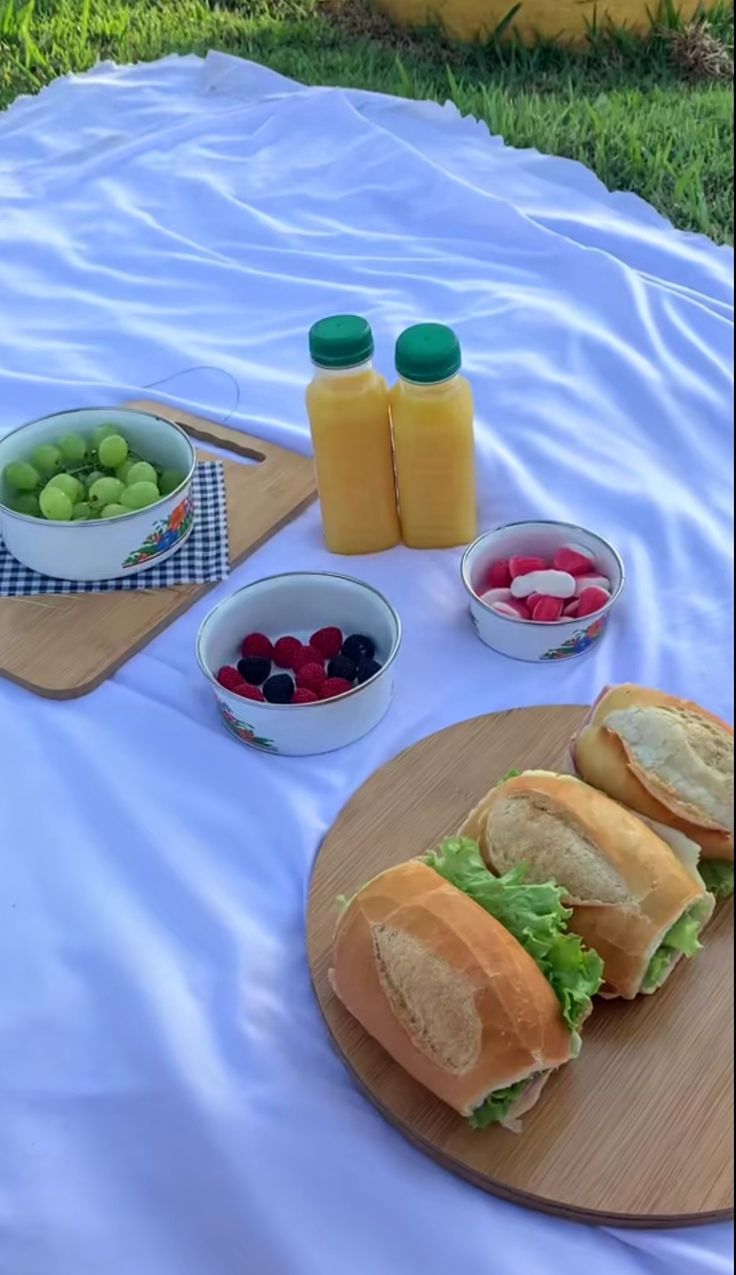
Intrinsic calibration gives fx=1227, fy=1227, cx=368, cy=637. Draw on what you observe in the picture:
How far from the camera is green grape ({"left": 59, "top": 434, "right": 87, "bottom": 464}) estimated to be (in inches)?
35.1

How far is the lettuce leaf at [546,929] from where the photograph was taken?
1.71ft

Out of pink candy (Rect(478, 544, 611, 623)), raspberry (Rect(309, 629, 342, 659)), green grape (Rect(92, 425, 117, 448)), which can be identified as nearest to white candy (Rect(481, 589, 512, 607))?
pink candy (Rect(478, 544, 611, 623))

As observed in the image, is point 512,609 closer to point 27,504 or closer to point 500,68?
point 27,504

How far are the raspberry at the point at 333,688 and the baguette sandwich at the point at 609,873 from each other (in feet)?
0.59

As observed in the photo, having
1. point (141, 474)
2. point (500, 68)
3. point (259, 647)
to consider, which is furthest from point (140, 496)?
point (500, 68)

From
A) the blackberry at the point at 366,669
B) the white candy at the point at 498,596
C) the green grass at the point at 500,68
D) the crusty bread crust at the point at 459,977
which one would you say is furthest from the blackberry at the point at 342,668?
the green grass at the point at 500,68

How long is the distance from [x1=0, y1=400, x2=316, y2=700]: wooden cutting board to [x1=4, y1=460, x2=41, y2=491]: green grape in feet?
0.26

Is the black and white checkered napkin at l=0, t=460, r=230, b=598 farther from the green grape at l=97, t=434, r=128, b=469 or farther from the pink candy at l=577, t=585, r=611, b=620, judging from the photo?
the pink candy at l=577, t=585, r=611, b=620

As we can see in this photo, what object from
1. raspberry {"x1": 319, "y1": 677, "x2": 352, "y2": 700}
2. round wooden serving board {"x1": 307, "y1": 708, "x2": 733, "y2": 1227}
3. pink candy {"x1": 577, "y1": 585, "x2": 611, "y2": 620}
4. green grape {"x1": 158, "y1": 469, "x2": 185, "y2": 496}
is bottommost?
round wooden serving board {"x1": 307, "y1": 708, "x2": 733, "y2": 1227}

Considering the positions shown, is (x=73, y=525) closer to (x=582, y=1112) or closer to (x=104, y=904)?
(x=104, y=904)

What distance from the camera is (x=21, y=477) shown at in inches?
34.0

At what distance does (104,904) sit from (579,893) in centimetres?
28

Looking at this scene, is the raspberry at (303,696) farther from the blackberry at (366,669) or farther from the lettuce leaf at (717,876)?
the lettuce leaf at (717,876)

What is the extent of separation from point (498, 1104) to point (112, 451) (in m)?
0.55
